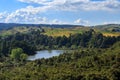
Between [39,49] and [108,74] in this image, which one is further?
[39,49]

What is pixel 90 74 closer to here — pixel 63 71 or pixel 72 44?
pixel 63 71

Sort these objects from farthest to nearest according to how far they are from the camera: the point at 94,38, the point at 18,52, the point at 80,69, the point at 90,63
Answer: the point at 94,38 → the point at 18,52 → the point at 90,63 → the point at 80,69

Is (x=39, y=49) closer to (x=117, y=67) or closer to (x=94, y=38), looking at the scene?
(x=94, y=38)

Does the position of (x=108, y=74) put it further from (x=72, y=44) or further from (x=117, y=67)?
(x=72, y=44)

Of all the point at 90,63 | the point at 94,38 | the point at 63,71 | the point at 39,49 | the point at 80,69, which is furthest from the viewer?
the point at 94,38

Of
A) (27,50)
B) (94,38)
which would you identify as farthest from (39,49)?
(94,38)

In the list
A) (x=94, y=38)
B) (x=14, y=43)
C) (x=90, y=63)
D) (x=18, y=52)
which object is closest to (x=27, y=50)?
(x=14, y=43)

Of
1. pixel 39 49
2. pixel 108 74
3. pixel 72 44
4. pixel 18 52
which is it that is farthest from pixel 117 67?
pixel 72 44

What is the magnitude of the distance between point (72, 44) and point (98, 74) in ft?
414

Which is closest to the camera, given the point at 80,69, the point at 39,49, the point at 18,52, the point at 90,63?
the point at 80,69

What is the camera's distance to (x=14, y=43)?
168250 millimetres

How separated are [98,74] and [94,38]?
121489 millimetres

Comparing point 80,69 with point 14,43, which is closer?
point 80,69

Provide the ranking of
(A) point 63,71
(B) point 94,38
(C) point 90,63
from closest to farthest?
(A) point 63,71 → (C) point 90,63 → (B) point 94,38
